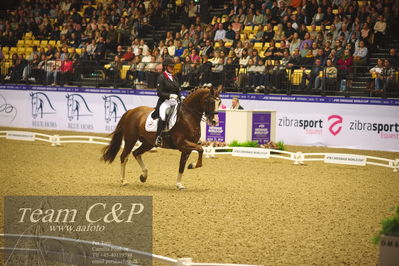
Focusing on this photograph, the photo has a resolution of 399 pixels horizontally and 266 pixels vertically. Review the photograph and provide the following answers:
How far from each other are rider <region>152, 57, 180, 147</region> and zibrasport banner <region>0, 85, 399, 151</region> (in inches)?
339

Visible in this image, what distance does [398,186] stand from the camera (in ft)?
44.7

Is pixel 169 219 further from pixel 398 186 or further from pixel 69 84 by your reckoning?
pixel 69 84

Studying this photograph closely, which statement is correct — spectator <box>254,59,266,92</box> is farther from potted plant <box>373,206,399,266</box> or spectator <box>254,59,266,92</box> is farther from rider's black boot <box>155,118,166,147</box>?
potted plant <box>373,206,399,266</box>

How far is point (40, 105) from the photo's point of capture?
25938 millimetres

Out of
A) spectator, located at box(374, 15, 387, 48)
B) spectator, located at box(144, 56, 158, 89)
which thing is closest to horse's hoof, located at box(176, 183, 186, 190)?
spectator, located at box(374, 15, 387, 48)

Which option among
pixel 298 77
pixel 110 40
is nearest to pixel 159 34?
pixel 110 40

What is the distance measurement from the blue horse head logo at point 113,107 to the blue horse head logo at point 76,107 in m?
0.85

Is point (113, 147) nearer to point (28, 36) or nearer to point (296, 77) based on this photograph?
point (296, 77)

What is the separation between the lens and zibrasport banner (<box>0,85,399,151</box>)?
1955 centimetres

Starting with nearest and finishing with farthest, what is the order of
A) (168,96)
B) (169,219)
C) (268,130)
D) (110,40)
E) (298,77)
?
(169,219) → (168,96) → (268,130) → (298,77) → (110,40)

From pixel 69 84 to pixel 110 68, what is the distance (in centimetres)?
215

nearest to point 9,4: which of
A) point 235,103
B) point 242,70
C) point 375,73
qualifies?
point 242,70

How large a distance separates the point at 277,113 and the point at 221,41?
3.88m

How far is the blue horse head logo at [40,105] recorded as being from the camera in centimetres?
2573
